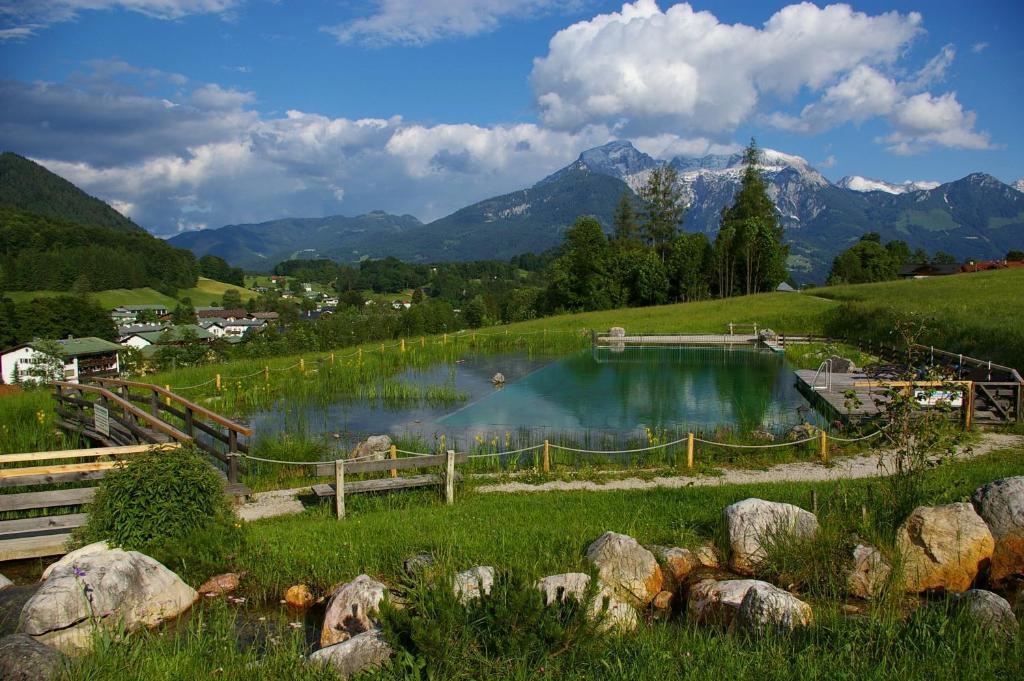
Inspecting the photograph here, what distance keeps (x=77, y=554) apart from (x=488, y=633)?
6.40 m

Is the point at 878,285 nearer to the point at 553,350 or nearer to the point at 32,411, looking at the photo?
the point at 553,350

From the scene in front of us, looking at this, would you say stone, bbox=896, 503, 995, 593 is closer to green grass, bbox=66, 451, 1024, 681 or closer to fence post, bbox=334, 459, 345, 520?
green grass, bbox=66, 451, 1024, 681

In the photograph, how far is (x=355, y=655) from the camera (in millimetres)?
6207

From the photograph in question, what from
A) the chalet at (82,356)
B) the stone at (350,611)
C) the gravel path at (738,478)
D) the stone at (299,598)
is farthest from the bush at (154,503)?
the chalet at (82,356)

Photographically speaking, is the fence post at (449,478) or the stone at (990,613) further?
the fence post at (449,478)

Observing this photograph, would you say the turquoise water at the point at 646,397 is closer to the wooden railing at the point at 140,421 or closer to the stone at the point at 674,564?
the wooden railing at the point at 140,421

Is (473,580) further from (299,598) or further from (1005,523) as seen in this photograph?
(1005,523)

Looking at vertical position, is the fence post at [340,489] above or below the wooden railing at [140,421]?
below

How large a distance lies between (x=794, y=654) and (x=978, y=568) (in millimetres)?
4401

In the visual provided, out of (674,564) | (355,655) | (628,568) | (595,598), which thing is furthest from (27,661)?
(674,564)

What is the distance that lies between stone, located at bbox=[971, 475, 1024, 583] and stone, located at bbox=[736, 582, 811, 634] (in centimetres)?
371

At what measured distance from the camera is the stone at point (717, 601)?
7.62 m

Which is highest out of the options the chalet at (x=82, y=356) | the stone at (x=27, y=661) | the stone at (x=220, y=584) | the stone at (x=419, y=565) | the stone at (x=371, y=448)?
the stone at (x=27, y=661)

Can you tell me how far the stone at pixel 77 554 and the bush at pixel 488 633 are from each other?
529 cm
